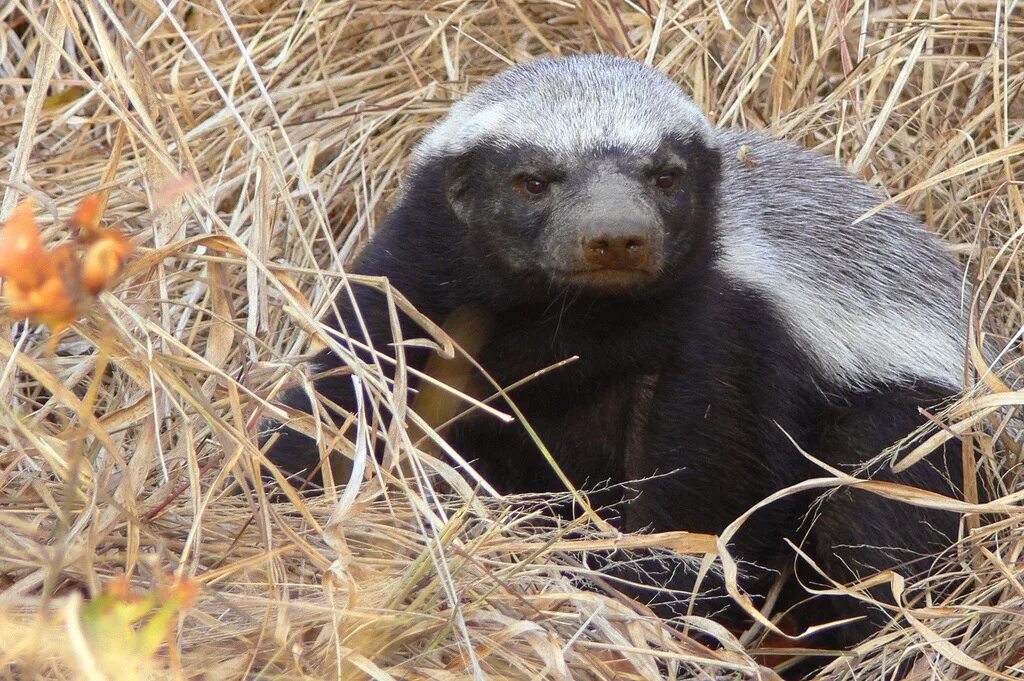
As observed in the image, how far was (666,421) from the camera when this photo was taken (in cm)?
336

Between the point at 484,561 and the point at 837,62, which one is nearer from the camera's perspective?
the point at 484,561

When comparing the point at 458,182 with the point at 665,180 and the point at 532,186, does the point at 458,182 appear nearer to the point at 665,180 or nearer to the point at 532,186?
the point at 532,186

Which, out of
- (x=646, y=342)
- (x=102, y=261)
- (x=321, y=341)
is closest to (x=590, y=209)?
(x=646, y=342)

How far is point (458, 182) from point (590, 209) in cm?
52

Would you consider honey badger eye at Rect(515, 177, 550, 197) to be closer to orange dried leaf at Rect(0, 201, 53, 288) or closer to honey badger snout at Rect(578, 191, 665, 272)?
honey badger snout at Rect(578, 191, 665, 272)

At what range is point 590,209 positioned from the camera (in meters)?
3.00

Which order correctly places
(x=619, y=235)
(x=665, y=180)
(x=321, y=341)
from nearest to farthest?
1. (x=321, y=341)
2. (x=619, y=235)
3. (x=665, y=180)

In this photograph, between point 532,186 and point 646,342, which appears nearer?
point 532,186

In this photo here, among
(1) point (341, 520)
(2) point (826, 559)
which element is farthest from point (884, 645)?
(1) point (341, 520)

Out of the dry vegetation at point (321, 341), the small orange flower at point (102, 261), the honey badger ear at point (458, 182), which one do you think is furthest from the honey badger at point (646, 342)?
the small orange flower at point (102, 261)

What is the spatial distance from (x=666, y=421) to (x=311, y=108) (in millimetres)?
2156

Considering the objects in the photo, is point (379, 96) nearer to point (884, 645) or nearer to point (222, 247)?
point (222, 247)

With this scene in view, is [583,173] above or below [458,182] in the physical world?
above

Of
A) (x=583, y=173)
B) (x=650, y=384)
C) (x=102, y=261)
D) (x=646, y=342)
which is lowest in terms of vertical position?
(x=650, y=384)
